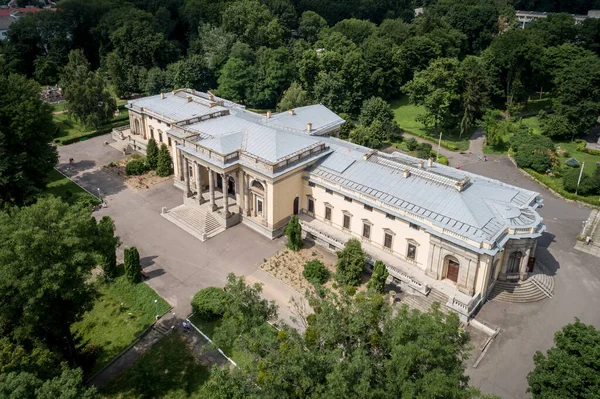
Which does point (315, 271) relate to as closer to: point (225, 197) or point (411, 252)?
point (411, 252)

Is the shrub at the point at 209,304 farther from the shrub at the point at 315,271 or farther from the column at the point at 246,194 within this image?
the column at the point at 246,194

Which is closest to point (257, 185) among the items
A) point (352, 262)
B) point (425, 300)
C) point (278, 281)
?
point (278, 281)

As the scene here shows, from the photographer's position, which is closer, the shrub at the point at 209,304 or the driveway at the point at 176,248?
the shrub at the point at 209,304

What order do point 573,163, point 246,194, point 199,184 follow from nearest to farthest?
1. point 246,194
2. point 199,184
3. point 573,163

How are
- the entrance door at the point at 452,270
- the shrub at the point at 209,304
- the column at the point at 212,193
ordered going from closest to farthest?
the shrub at the point at 209,304 → the entrance door at the point at 452,270 → the column at the point at 212,193

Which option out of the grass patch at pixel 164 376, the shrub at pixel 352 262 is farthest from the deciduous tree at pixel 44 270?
the shrub at pixel 352 262

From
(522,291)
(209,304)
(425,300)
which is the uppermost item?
(209,304)

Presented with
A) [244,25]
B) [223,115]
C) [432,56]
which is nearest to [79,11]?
[244,25]

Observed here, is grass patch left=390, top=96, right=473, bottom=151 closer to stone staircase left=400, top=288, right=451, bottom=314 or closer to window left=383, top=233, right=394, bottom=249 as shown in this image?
window left=383, top=233, right=394, bottom=249
